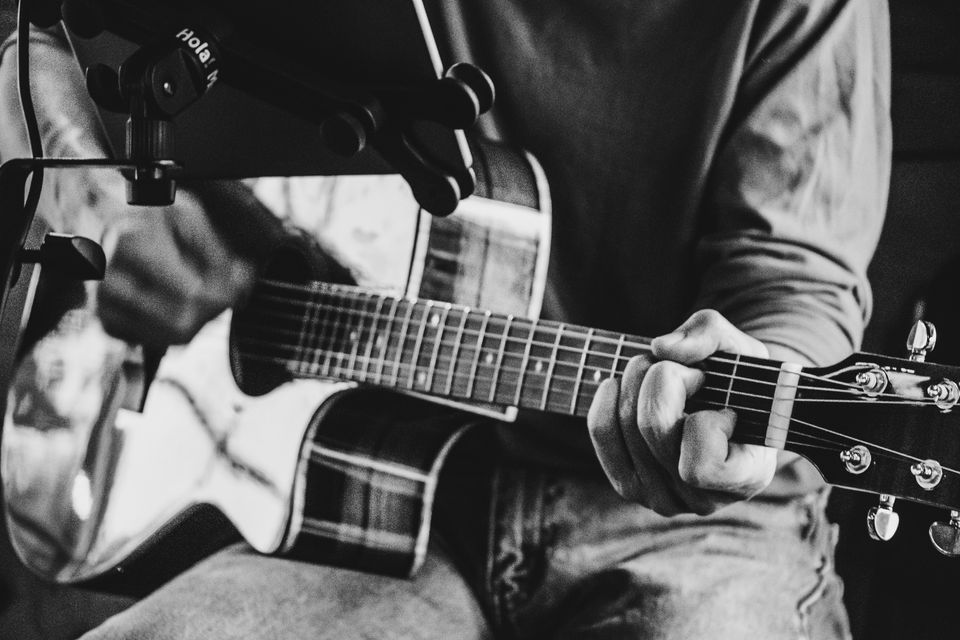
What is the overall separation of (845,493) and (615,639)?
44 cm

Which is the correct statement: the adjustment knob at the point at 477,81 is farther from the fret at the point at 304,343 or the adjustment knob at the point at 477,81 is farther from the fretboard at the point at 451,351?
the fret at the point at 304,343

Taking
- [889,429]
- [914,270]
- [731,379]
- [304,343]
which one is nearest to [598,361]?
[731,379]

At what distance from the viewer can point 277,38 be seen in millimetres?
567

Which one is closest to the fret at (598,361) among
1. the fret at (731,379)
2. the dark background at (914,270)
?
the fret at (731,379)

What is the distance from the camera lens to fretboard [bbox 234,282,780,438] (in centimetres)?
62

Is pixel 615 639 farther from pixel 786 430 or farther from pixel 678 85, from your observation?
pixel 678 85

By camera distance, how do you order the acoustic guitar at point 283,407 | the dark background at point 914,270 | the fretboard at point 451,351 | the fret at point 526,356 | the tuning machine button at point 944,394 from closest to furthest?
the tuning machine button at point 944,394 < the fretboard at point 451,351 < the fret at point 526,356 < the acoustic guitar at point 283,407 < the dark background at point 914,270

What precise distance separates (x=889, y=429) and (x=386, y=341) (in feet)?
1.47

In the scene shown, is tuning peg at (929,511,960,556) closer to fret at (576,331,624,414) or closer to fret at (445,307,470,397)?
fret at (576,331,624,414)

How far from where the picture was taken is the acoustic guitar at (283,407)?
2.72 feet

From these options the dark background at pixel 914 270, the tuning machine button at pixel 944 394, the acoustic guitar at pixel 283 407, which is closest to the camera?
the tuning machine button at pixel 944 394

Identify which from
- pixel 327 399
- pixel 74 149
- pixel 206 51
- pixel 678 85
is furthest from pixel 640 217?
pixel 74 149

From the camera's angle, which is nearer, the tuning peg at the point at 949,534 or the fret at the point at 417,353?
the tuning peg at the point at 949,534

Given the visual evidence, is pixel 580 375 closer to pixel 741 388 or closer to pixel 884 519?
pixel 741 388
